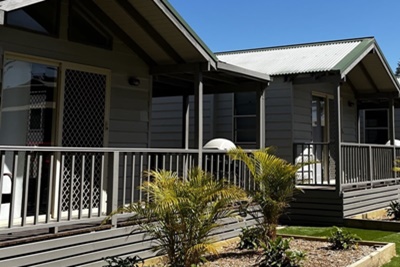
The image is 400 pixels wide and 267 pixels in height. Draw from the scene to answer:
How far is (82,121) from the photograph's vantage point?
689 centimetres

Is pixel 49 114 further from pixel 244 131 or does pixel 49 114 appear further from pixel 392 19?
pixel 392 19

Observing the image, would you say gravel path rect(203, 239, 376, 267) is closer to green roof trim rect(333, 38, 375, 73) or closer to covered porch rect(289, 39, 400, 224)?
covered porch rect(289, 39, 400, 224)

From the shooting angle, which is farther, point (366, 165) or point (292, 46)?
point (292, 46)

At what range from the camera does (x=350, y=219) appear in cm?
891

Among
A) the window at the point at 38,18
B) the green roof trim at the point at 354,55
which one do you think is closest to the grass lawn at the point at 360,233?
the green roof trim at the point at 354,55

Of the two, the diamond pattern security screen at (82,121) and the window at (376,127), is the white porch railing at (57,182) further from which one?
the window at (376,127)

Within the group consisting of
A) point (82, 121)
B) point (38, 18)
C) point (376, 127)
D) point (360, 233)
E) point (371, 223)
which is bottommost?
point (360, 233)

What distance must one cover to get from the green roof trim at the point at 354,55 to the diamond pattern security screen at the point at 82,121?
16.4 ft

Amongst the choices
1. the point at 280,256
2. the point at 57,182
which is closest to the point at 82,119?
the point at 57,182

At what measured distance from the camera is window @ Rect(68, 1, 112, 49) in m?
6.82

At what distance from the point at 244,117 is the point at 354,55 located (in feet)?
10.1

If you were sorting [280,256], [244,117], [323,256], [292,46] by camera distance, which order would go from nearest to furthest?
[280,256], [323,256], [244,117], [292,46]

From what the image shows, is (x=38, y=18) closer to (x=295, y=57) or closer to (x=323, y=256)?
(x=323, y=256)

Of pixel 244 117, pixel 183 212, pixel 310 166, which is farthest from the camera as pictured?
pixel 244 117
